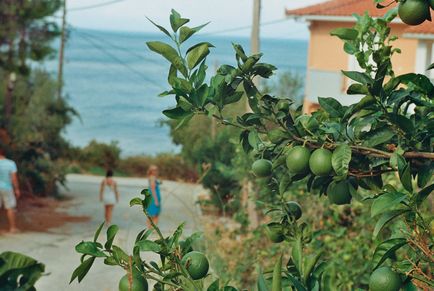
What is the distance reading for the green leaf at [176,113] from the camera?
215cm

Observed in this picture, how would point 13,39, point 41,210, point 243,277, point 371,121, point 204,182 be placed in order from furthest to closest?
point 204,182 < point 41,210 < point 13,39 < point 243,277 < point 371,121

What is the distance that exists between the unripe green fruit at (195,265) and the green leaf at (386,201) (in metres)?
0.45

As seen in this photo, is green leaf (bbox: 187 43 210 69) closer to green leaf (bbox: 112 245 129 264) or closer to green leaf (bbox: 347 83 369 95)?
green leaf (bbox: 347 83 369 95)

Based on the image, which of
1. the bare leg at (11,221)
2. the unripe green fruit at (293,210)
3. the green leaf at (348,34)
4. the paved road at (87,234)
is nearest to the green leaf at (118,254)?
the unripe green fruit at (293,210)

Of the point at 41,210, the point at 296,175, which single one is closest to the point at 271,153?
the point at 296,175

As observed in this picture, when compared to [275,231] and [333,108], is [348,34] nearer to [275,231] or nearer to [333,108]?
[333,108]

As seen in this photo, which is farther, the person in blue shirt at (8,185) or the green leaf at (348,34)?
the person in blue shirt at (8,185)

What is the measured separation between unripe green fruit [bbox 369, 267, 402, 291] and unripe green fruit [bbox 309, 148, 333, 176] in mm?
269

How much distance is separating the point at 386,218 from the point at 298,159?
299 millimetres

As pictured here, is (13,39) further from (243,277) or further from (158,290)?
(158,290)

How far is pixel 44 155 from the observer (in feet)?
63.0

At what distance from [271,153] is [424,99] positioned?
0.43 meters

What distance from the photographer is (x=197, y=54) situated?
215 centimetres

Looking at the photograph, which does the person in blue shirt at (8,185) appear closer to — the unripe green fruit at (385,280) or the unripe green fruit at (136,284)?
the unripe green fruit at (136,284)
